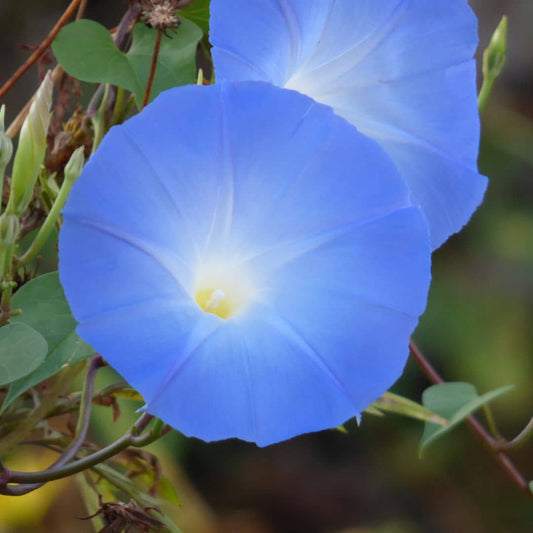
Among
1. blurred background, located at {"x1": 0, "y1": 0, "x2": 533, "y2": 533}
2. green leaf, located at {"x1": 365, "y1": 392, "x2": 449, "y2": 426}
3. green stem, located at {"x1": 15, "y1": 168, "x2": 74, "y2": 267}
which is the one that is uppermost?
A: green stem, located at {"x1": 15, "y1": 168, "x2": 74, "y2": 267}

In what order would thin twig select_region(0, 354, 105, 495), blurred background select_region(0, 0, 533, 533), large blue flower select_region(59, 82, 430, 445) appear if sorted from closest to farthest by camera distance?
1. large blue flower select_region(59, 82, 430, 445)
2. thin twig select_region(0, 354, 105, 495)
3. blurred background select_region(0, 0, 533, 533)

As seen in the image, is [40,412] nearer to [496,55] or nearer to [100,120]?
[100,120]

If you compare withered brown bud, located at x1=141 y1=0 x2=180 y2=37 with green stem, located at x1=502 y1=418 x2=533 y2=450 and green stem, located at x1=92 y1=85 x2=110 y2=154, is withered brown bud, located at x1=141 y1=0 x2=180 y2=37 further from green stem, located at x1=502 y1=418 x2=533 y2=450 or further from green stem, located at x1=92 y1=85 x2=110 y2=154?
green stem, located at x1=502 y1=418 x2=533 y2=450

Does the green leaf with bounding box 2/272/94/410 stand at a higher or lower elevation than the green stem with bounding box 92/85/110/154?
lower

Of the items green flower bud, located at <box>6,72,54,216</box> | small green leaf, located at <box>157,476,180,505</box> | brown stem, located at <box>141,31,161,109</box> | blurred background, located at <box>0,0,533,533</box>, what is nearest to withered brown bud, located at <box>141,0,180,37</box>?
brown stem, located at <box>141,31,161,109</box>

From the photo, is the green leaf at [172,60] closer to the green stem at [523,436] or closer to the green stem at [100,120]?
the green stem at [100,120]

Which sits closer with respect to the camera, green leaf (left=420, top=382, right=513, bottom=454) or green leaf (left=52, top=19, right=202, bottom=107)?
green leaf (left=52, top=19, right=202, bottom=107)

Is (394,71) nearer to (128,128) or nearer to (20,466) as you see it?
(128,128)
